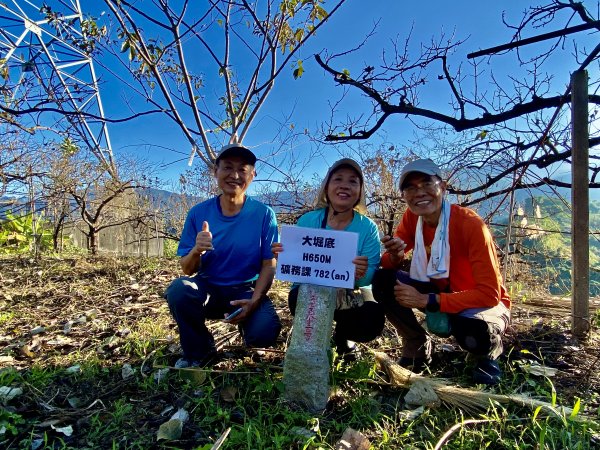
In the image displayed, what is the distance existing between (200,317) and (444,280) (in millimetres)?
1656

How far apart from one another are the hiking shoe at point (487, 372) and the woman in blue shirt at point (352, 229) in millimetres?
637

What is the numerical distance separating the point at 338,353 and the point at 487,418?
109 centimetres

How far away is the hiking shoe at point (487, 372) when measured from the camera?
227 cm

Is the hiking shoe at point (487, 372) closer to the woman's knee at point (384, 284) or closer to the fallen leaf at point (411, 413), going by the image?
the fallen leaf at point (411, 413)

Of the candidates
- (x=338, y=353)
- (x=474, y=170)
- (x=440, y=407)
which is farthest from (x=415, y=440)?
(x=474, y=170)

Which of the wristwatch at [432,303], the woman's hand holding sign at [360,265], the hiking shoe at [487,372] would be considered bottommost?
the hiking shoe at [487,372]

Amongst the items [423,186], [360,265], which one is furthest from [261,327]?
[423,186]

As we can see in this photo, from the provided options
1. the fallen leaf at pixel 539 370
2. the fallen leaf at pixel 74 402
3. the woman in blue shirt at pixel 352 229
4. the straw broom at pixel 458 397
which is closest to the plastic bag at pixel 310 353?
the woman in blue shirt at pixel 352 229

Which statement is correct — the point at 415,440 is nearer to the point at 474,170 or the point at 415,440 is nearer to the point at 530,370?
the point at 530,370

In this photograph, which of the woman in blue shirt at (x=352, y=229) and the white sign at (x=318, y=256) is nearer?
the white sign at (x=318, y=256)

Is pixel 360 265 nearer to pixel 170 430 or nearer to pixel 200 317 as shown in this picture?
pixel 200 317

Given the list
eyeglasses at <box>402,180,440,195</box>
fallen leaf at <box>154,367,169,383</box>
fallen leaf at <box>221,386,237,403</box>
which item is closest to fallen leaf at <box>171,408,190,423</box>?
fallen leaf at <box>221,386,237,403</box>

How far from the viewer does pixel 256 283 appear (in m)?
2.63

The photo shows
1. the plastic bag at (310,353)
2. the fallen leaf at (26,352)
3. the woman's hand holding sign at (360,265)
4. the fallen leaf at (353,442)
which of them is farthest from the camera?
the fallen leaf at (26,352)
